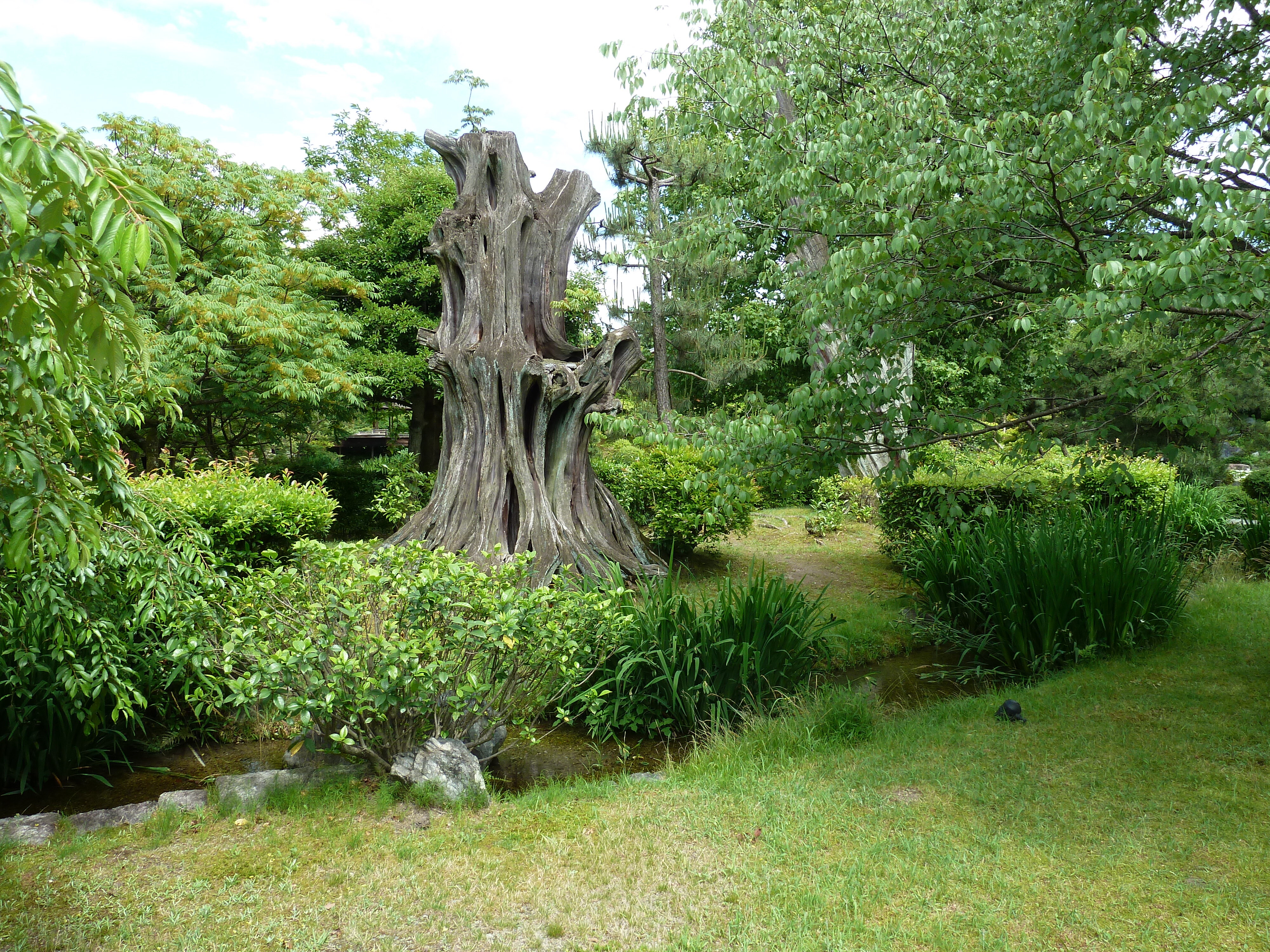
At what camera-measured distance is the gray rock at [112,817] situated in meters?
4.19

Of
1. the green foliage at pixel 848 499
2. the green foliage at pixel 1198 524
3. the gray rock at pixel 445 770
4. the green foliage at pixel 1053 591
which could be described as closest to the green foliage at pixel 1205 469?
the green foliage at pixel 1198 524

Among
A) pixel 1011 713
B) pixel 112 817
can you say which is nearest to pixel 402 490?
pixel 112 817

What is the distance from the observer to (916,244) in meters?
4.66

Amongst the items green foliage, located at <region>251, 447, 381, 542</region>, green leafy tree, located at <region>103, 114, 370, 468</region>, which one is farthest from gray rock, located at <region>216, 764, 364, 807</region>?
green foliage, located at <region>251, 447, 381, 542</region>

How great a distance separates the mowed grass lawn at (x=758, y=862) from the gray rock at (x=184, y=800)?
0.18 m

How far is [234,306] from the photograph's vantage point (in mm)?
13750

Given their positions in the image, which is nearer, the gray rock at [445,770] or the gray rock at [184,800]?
the gray rock at [184,800]

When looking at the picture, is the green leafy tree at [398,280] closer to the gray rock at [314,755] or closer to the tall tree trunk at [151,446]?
the tall tree trunk at [151,446]

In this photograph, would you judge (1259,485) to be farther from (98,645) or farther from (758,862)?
(98,645)

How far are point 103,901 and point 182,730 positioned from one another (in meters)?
2.39

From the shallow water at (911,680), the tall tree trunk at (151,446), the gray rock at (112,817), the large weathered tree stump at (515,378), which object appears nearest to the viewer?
the gray rock at (112,817)

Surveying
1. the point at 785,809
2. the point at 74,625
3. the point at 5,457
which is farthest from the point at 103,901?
the point at 785,809

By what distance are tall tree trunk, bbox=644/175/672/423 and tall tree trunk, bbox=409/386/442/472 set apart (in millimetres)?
4690

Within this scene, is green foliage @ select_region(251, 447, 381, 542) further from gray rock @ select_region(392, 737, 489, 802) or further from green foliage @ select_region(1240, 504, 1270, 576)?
green foliage @ select_region(1240, 504, 1270, 576)
